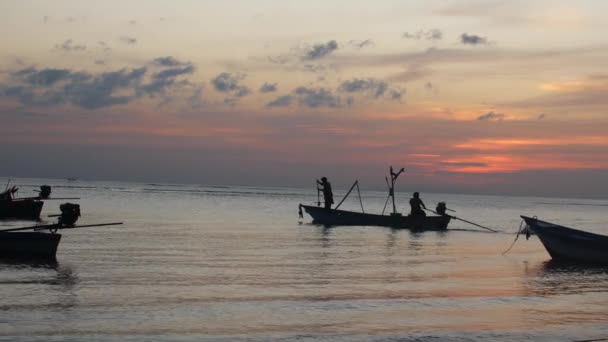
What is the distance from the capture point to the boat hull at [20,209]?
3875 cm

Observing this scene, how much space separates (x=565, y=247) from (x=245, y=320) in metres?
15.7

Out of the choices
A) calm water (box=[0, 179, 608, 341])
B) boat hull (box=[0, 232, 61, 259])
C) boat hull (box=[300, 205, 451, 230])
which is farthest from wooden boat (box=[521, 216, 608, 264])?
boat hull (box=[0, 232, 61, 259])

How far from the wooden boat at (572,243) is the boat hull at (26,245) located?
53.3 ft

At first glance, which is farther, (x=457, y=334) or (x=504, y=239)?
(x=504, y=239)

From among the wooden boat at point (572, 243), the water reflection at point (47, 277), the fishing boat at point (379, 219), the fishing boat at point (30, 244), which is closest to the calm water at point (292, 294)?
the water reflection at point (47, 277)

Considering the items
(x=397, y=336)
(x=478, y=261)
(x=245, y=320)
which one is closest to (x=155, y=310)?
(x=245, y=320)

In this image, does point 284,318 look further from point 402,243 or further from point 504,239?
point 504,239

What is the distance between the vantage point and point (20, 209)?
39.3m

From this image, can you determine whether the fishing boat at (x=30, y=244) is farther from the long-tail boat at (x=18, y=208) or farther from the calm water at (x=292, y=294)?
the long-tail boat at (x=18, y=208)

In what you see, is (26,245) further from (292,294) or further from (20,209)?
(20,209)

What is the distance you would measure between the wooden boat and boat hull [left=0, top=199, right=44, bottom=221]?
28.1m

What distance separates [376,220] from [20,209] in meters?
20.6

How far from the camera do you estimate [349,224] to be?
137 ft

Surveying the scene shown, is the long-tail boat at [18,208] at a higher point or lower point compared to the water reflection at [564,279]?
higher
